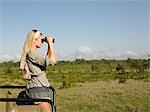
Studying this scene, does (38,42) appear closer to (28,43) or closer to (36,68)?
(28,43)

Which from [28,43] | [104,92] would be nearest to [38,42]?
[28,43]

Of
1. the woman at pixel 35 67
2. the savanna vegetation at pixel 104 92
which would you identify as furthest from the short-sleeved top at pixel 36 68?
the savanna vegetation at pixel 104 92

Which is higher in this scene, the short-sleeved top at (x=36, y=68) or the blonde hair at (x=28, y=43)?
the blonde hair at (x=28, y=43)

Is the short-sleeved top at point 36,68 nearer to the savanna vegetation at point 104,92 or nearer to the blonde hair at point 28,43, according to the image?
the blonde hair at point 28,43

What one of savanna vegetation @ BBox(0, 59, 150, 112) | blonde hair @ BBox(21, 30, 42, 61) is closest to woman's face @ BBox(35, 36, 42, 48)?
blonde hair @ BBox(21, 30, 42, 61)

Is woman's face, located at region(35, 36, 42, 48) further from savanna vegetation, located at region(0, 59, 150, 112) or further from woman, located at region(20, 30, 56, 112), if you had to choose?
savanna vegetation, located at region(0, 59, 150, 112)

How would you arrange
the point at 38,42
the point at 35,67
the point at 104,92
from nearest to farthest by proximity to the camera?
1. the point at 35,67
2. the point at 38,42
3. the point at 104,92

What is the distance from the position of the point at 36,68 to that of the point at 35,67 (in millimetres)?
13

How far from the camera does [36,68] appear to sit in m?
3.68

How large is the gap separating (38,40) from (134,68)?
6401cm

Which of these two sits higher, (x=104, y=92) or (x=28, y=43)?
(x=28, y=43)

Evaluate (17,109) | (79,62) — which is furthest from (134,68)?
(17,109)

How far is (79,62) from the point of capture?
355 feet

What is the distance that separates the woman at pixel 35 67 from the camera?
11.8ft
